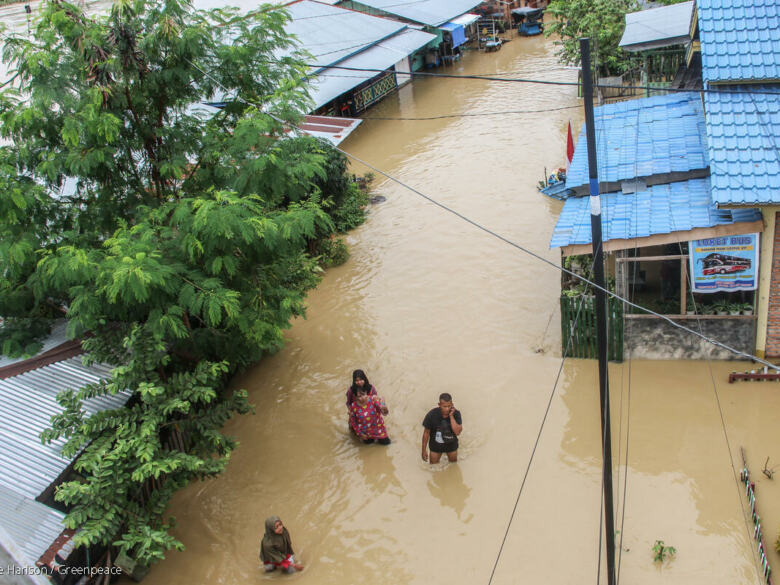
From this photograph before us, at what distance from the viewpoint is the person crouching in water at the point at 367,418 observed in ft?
29.1

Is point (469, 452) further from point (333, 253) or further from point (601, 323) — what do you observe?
point (333, 253)

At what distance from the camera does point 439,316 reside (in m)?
12.3

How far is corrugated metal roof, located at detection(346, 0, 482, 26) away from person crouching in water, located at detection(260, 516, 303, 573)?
26.9 metres

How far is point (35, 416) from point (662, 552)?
740cm

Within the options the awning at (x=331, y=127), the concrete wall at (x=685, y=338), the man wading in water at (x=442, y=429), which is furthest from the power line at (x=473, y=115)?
the man wading in water at (x=442, y=429)

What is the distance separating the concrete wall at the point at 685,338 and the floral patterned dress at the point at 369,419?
414 centimetres

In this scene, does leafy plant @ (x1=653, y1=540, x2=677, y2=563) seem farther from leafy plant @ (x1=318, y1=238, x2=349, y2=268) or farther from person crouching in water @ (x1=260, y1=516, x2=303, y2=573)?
leafy plant @ (x1=318, y1=238, x2=349, y2=268)

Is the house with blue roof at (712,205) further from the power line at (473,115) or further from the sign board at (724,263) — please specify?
the power line at (473,115)

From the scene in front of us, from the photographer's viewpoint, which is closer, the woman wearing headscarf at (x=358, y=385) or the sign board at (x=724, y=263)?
the woman wearing headscarf at (x=358, y=385)

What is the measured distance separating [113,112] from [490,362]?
6867 millimetres

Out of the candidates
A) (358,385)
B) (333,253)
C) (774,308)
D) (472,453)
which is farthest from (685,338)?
(333,253)

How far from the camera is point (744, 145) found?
901cm

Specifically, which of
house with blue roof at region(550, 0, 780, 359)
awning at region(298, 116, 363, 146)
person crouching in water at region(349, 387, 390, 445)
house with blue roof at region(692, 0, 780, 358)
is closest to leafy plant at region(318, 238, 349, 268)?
awning at region(298, 116, 363, 146)

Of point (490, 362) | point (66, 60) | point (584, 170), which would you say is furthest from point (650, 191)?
point (66, 60)
